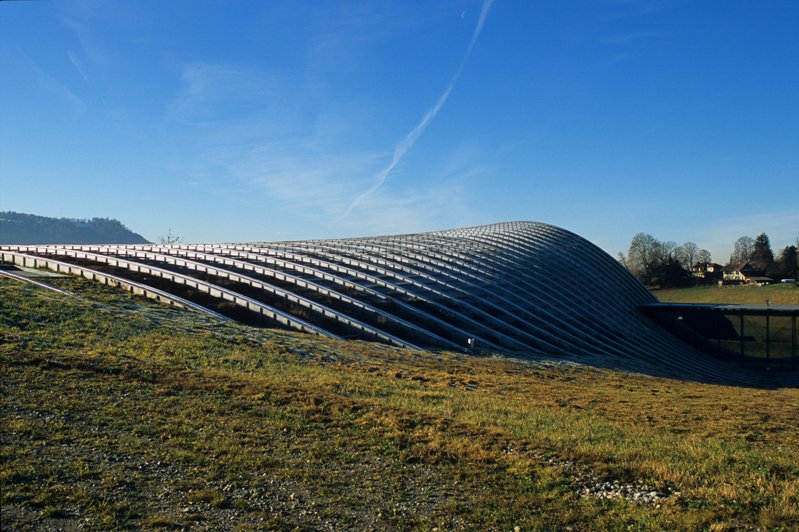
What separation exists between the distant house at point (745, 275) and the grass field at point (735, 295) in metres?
13.4

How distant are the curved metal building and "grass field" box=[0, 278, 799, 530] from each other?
30.6ft

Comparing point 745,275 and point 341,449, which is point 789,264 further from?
point 341,449

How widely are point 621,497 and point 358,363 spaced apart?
40.1 ft

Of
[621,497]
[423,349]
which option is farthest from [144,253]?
[621,497]

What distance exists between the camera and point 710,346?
140 feet

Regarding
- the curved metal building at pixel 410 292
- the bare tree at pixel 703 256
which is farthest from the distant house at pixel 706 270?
the curved metal building at pixel 410 292

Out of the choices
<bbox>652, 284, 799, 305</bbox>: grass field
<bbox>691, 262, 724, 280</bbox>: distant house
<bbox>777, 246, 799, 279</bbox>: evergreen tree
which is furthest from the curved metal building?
<bbox>691, 262, 724, 280</bbox>: distant house

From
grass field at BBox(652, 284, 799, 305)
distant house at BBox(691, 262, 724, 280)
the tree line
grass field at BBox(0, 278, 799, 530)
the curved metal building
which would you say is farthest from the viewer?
distant house at BBox(691, 262, 724, 280)

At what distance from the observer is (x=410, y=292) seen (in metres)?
29.4

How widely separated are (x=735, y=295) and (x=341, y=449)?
86.1 metres

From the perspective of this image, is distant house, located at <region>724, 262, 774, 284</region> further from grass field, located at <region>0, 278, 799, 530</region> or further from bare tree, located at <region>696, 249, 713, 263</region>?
grass field, located at <region>0, 278, 799, 530</region>

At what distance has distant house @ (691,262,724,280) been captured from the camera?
118675mm

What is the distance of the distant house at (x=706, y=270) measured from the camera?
119m

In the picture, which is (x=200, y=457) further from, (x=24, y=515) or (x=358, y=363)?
(x=358, y=363)
